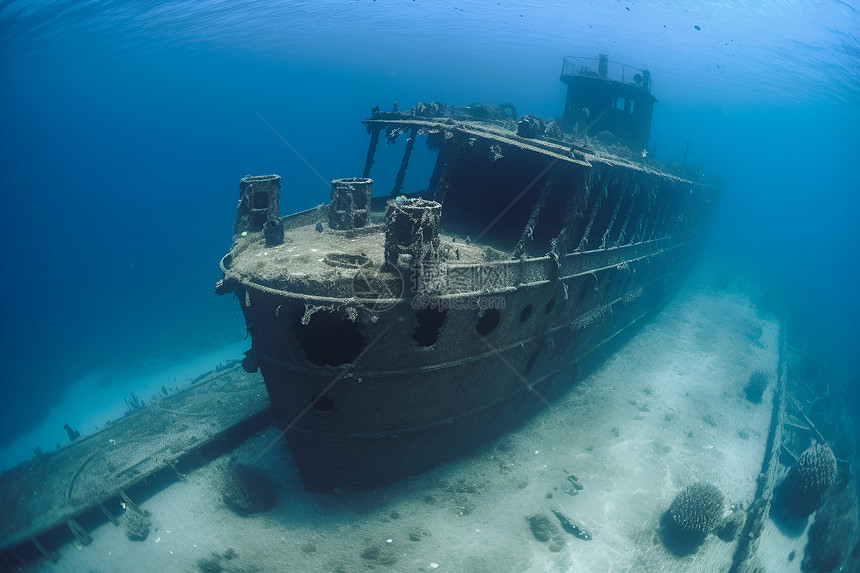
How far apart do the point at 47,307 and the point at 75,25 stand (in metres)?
41.1

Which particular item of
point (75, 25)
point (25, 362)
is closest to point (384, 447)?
point (25, 362)

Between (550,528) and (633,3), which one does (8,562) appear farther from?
(633,3)

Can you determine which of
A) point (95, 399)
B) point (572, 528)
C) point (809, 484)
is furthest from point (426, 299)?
point (95, 399)

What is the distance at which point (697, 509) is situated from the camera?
27.9 feet

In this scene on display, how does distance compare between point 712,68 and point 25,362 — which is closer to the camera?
point 25,362

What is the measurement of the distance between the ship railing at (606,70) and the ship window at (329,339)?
66.4 ft

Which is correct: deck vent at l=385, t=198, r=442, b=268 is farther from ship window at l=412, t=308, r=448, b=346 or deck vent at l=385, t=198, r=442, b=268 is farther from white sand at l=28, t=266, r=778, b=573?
white sand at l=28, t=266, r=778, b=573

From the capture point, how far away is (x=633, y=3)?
30.4 meters

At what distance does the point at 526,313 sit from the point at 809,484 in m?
10.3

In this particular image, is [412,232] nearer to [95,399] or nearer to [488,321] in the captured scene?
[488,321]

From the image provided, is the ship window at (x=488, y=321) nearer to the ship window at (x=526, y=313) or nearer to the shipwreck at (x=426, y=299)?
the shipwreck at (x=426, y=299)

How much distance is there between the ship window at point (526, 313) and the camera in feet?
27.0
